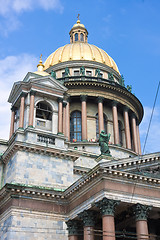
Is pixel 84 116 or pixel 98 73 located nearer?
pixel 84 116

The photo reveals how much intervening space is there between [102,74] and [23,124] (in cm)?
1736

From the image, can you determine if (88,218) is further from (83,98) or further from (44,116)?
(83,98)

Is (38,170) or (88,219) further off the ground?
(38,170)

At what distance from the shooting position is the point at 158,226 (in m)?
25.7

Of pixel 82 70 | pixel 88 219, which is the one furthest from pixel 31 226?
pixel 82 70

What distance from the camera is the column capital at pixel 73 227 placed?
23.9 metres

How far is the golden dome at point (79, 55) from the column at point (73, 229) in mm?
23986

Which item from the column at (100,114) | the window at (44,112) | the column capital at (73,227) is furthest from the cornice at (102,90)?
the column capital at (73,227)

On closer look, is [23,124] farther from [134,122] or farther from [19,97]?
[134,122]

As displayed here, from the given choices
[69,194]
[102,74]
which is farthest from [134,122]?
[69,194]

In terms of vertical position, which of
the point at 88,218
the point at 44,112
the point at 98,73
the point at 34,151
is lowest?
the point at 88,218

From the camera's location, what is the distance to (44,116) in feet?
102

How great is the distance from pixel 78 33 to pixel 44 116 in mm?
22772

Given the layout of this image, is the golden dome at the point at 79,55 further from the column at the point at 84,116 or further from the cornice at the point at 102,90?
the column at the point at 84,116
